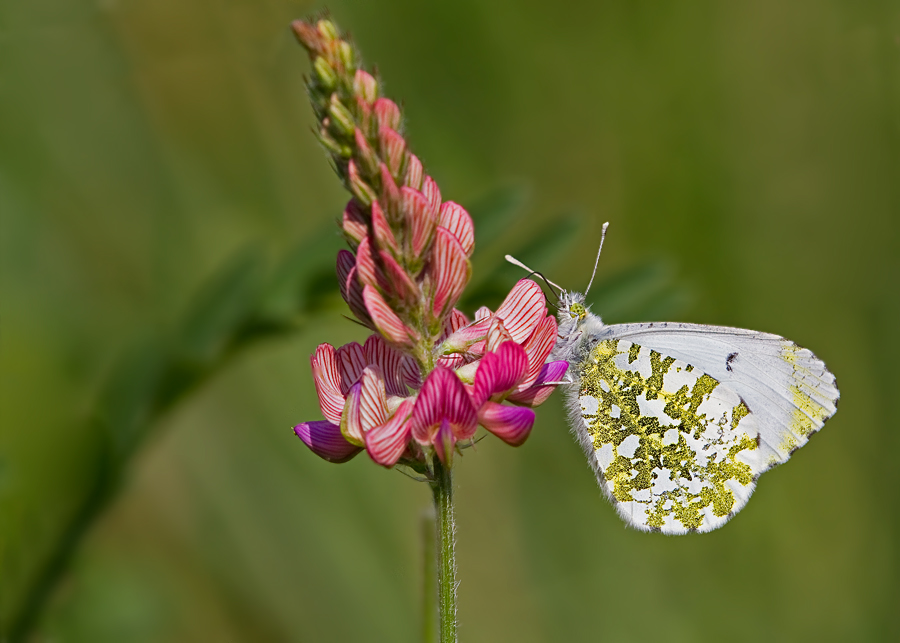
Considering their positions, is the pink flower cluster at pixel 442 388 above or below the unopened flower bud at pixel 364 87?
below

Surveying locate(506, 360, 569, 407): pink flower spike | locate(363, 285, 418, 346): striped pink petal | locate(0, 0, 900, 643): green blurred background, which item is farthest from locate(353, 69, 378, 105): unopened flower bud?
locate(0, 0, 900, 643): green blurred background

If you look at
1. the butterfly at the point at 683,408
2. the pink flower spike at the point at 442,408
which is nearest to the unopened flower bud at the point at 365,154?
the pink flower spike at the point at 442,408

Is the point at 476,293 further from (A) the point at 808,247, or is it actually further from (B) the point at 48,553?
(A) the point at 808,247

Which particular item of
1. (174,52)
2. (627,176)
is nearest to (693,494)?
(627,176)

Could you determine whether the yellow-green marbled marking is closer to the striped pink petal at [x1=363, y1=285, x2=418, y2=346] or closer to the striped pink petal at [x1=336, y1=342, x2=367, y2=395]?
the striped pink petal at [x1=336, y1=342, x2=367, y2=395]

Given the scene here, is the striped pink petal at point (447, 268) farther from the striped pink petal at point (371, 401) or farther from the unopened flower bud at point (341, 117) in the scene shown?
the unopened flower bud at point (341, 117)

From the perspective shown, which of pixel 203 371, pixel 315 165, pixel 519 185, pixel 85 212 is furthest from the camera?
pixel 315 165

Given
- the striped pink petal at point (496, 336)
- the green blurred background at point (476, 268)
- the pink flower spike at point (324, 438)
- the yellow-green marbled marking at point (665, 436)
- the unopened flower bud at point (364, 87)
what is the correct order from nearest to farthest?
the unopened flower bud at point (364, 87) < the pink flower spike at point (324, 438) < the striped pink petal at point (496, 336) < the yellow-green marbled marking at point (665, 436) < the green blurred background at point (476, 268)

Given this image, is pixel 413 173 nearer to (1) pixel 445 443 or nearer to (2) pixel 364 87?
(2) pixel 364 87
